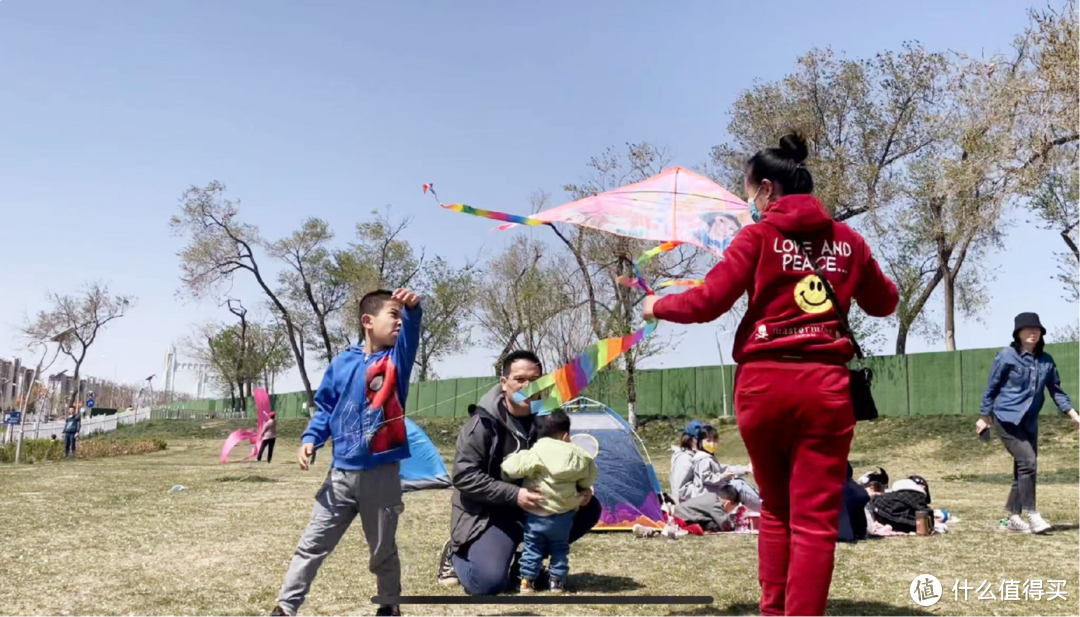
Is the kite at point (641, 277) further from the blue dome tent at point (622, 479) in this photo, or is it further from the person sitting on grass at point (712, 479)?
the person sitting on grass at point (712, 479)

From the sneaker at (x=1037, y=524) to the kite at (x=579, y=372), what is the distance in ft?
16.4

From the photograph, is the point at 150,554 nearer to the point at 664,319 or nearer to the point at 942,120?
the point at 664,319

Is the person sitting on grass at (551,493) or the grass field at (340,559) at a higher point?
the person sitting on grass at (551,493)

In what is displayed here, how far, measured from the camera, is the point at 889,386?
25.1m

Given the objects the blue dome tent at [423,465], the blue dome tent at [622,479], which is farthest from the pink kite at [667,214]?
the blue dome tent at [423,465]

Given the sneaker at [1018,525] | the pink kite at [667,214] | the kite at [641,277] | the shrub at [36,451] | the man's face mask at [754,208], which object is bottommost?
the shrub at [36,451]

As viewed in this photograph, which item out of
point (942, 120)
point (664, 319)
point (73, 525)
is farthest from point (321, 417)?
point (942, 120)

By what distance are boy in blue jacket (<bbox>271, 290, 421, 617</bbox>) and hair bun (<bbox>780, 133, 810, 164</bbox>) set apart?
65.7 inches

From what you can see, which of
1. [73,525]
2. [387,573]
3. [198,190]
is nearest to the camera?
[387,573]

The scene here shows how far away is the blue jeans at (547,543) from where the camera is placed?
4789mm

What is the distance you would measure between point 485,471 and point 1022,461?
4941 millimetres

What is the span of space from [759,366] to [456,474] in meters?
2.07

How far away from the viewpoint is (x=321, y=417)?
413 centimetres

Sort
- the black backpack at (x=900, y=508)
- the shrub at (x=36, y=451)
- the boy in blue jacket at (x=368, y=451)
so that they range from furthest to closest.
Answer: the shrub at (x=36, y=451) < the black backpack at (x=900, y=508) < the boy in blue jacket at (x=368, y=451)
